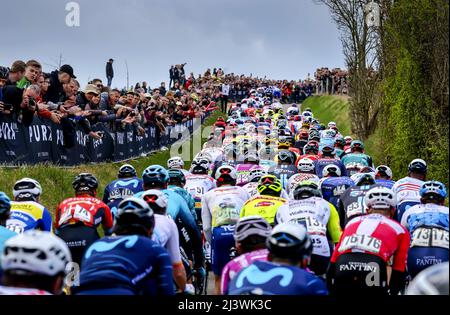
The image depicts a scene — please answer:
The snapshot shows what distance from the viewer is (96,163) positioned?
73.9 ft

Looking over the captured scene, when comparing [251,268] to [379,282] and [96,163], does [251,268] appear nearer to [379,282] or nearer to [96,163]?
[379,282]

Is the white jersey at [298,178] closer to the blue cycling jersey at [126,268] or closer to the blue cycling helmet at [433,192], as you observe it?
the blue cycling helmet at [433,192]

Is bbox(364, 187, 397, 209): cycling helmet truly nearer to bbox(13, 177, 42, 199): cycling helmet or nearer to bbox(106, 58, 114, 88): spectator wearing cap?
bbox(13, 177, 42, 199): cycling helmet

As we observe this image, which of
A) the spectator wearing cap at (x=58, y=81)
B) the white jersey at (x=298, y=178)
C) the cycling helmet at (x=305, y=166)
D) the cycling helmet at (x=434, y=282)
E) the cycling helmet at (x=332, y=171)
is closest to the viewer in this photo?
the cycling helmet at (x=434, y=282)

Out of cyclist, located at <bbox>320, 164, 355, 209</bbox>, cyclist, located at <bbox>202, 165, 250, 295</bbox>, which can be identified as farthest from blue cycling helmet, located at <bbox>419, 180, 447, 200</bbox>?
cyclist, located at <bbox>320, 164, 355, 209</bbox>

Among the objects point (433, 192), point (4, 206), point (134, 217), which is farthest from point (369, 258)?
point (4, 206)

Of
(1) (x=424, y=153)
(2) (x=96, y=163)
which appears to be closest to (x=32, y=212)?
(2) (x=96, y=163)

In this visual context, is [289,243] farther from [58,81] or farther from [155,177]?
[58,81]

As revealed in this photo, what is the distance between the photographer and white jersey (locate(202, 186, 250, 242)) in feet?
37.7

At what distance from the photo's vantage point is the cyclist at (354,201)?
1155 centimetres

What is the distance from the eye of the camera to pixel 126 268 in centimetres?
625

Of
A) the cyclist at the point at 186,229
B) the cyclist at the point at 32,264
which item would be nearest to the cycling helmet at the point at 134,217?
the cyclist at the point at 32,264

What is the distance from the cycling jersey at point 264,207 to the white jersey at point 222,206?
0.63 metres
